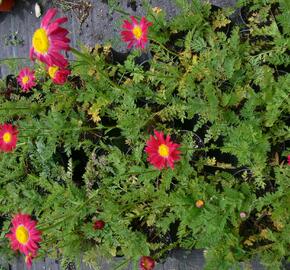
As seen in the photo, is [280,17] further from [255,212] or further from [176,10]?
[255,212]

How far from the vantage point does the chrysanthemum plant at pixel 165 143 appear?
2.22 m

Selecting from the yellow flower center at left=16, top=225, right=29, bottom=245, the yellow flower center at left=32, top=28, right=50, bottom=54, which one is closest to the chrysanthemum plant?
the yellow flower center at left=32, top=28, right=50, bottom=54

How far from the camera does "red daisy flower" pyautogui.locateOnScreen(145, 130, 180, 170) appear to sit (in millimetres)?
2121

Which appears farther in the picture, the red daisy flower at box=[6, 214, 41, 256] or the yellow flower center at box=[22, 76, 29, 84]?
the yellow flower center at box=[22, 76, 29, 84]

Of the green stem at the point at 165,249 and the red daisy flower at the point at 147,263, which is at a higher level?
the green stem at the point at 165,249

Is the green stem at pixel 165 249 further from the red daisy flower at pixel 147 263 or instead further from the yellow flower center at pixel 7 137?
the yellow flower center at pixel 7 137

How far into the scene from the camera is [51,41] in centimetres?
185

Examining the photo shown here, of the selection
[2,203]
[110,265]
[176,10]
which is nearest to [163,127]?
[176,10]

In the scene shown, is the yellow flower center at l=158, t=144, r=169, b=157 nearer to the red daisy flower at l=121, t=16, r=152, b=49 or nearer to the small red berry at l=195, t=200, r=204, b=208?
the small red berry at l=195, t=200, r=204, b=208

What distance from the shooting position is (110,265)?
2.99 meters

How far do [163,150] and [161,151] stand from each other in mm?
13

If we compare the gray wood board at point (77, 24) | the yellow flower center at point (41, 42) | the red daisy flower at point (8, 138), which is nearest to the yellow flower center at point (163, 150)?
the yellow flower center at point (41, 42)

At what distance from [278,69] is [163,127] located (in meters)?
0.67

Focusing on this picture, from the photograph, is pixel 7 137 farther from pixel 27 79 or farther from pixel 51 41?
pixel 51 41
